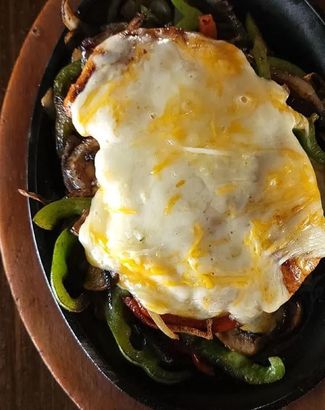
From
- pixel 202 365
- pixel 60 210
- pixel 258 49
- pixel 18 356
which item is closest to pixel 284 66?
pixel 258 49

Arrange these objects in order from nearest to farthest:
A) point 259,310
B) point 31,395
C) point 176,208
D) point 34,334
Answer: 1. point 176,208
2. point 259,310
3. point 34,334
4. point 31,395

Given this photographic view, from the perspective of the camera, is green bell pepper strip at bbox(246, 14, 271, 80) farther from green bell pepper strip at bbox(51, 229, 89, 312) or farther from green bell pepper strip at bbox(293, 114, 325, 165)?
green bell pepper strip at bbox(51, 229, 89, 312)

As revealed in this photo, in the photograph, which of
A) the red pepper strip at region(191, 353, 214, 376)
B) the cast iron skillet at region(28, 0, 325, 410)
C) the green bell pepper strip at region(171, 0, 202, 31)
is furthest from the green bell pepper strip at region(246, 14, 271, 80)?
the red pepper strip at region(191, 353, 214, 376)

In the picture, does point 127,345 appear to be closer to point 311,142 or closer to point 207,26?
point 311,142

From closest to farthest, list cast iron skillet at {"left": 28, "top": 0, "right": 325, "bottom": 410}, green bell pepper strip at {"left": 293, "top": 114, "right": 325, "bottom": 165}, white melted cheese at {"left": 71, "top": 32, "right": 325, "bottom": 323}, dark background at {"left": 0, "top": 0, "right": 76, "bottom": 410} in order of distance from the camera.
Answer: white melted cheese at {"left": 71, "top": 32, "right": 325, "bottom": 323} < green bell pepper strip at {"left": 293, "top": 114, "right": 325, "bottom": 165} < cast iron skillet at {"left": 28, "top": 0, "right": 325, "bottom": 410} < dark background at {"left": 0, "top": 0, "right": 76, "bottom": 410}

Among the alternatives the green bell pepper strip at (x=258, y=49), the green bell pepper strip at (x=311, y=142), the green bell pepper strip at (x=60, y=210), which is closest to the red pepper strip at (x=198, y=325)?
the green bell pepper strip at (x=60, y=210)

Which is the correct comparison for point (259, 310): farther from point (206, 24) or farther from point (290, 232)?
point (206, 24)

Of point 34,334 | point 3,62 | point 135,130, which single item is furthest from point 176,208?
point 3,62
